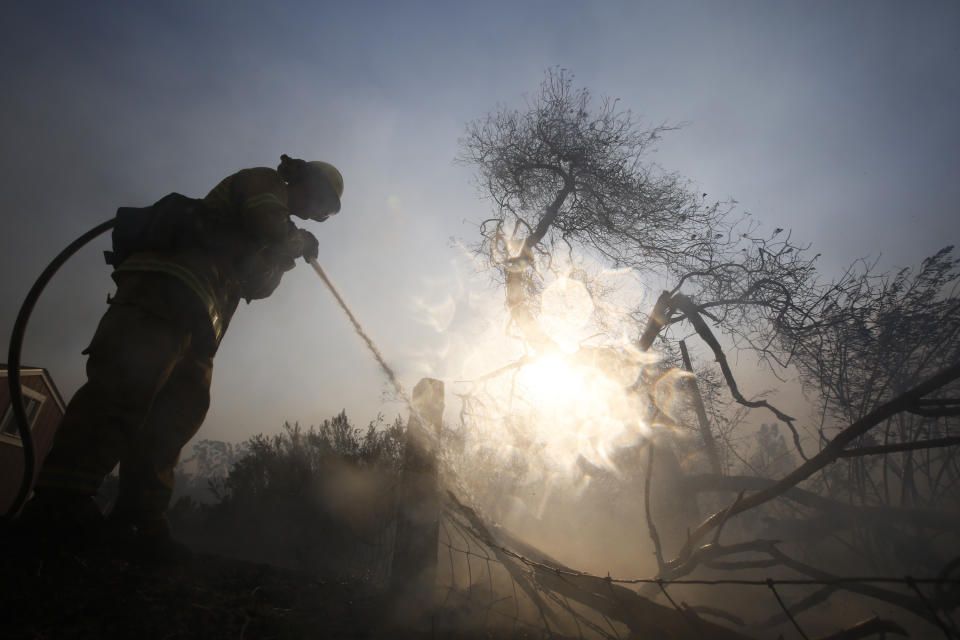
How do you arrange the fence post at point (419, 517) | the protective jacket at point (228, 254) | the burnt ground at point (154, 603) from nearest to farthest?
1. the burnt ground at point (154, 603)
2. the protective jacket at point (228, 254)
3. the fence post at point (419, 517)

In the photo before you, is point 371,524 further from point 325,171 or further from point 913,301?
point 913,301

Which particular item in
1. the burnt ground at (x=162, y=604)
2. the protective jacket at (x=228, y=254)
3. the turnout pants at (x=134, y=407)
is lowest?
the burnt ground at (x=162, y=604)

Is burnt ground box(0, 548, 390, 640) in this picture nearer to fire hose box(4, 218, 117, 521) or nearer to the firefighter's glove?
fire hose box(4, 218, 117, 521)

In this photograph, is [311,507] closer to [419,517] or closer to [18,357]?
[419,517]

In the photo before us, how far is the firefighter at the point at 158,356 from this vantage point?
1.92m

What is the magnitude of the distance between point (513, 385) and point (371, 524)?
4119mm

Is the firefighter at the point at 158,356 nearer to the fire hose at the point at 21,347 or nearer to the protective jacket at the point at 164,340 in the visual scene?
the protective jacket at the point at 164,340

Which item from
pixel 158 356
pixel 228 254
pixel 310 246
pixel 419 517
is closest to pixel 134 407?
pixel 158 356

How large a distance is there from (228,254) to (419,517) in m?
2.73

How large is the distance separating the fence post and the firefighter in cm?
173

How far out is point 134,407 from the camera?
80.7 inches

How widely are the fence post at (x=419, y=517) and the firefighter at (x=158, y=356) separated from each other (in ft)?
5.67

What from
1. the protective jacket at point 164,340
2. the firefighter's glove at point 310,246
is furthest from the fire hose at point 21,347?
the firefighter's glove at point 310,246

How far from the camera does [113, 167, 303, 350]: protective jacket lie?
90.2 inches
